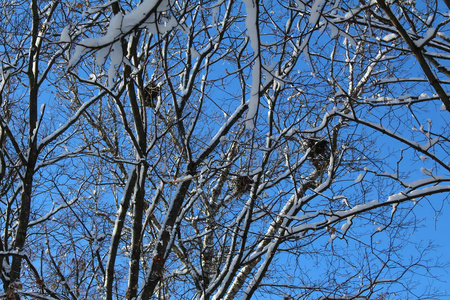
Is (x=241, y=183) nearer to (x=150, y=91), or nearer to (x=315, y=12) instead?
(x=150, y=91)

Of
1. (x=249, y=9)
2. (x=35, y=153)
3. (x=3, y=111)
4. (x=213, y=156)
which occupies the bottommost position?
(x=249, y=9)

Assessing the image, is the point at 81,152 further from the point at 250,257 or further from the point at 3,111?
the point at 250,257

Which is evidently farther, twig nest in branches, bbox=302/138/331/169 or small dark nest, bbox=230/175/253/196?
twig nest in branches, bbox=302/138/331/169

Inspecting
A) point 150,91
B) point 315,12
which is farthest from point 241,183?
point 315,12

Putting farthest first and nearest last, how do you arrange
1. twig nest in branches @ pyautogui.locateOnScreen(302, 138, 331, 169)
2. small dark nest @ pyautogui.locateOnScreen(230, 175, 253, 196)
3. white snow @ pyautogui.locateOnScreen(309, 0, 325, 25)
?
twig nest in branches @ pyautogui.locateOnScreen(302, 138, 331, 169)
small dark nest @ pyautogui.locateOnScreen(230, 175, 253, 196)
white snow @ pyautogui.locateOnScreen(309, 0, 325, 25)

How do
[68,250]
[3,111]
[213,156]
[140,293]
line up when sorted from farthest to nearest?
[3,111] < [68,250] < [213,156] < [140,293]

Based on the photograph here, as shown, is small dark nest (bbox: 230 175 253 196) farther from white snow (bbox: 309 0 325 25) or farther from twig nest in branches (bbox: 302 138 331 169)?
white snow (bbox: 309 0 325 25)

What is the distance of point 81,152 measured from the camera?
7020 millimetres

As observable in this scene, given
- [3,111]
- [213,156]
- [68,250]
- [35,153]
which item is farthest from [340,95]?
[3,111]

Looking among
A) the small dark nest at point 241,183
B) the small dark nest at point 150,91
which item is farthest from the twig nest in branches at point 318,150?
the small dark nest at point 150,91

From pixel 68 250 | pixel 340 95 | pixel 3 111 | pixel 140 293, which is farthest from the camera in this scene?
pixel 3 111

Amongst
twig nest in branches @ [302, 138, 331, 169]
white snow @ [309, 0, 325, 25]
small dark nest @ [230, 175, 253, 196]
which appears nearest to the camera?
white snow @ [309, 0, 325, 25]

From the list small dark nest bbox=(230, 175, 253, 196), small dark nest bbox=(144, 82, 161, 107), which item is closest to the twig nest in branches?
small dark nest bbox=(230, 175, 253, 196)

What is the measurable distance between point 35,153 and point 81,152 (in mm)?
873
